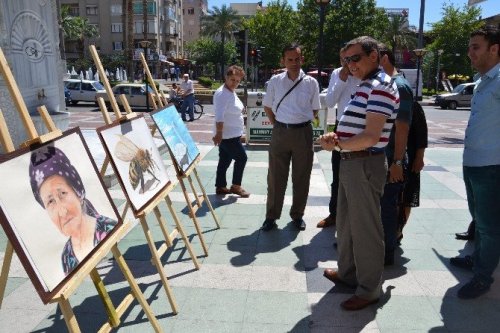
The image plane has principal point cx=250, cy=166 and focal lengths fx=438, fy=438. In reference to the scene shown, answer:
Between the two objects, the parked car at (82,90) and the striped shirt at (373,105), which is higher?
the striped shirt at (373,105)

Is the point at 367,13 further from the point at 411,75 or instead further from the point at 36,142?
the point at 36,142

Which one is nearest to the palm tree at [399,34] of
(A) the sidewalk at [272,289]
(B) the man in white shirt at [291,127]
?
(B) the man in white shirt at [291,127]

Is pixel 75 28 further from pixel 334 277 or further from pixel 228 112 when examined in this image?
pixel 334 277

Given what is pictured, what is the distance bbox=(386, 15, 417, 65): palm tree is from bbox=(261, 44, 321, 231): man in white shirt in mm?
55655

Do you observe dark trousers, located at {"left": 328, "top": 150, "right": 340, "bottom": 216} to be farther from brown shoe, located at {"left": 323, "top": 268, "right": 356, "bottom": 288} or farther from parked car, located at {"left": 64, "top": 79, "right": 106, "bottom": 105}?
parked car, located at {"left": 64, "top": 79, "right": 106, "bottom": 105}

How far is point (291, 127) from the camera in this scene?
4.52 meters

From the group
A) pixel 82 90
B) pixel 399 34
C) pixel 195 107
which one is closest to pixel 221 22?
pixel 399 34

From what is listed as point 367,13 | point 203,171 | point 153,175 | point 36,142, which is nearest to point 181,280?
point 153,175

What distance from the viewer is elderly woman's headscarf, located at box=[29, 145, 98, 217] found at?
2006 millimetres

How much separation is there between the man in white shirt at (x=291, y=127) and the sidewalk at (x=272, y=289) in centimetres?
40

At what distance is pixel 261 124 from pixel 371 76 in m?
7.32

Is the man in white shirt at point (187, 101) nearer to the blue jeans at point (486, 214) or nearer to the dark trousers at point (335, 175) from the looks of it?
the dark trousers at point (335, 175)

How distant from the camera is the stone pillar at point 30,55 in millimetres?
5316

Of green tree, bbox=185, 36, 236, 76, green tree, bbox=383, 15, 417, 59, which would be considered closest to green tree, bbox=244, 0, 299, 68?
green tree, bbox=185, 36, 236, 76
